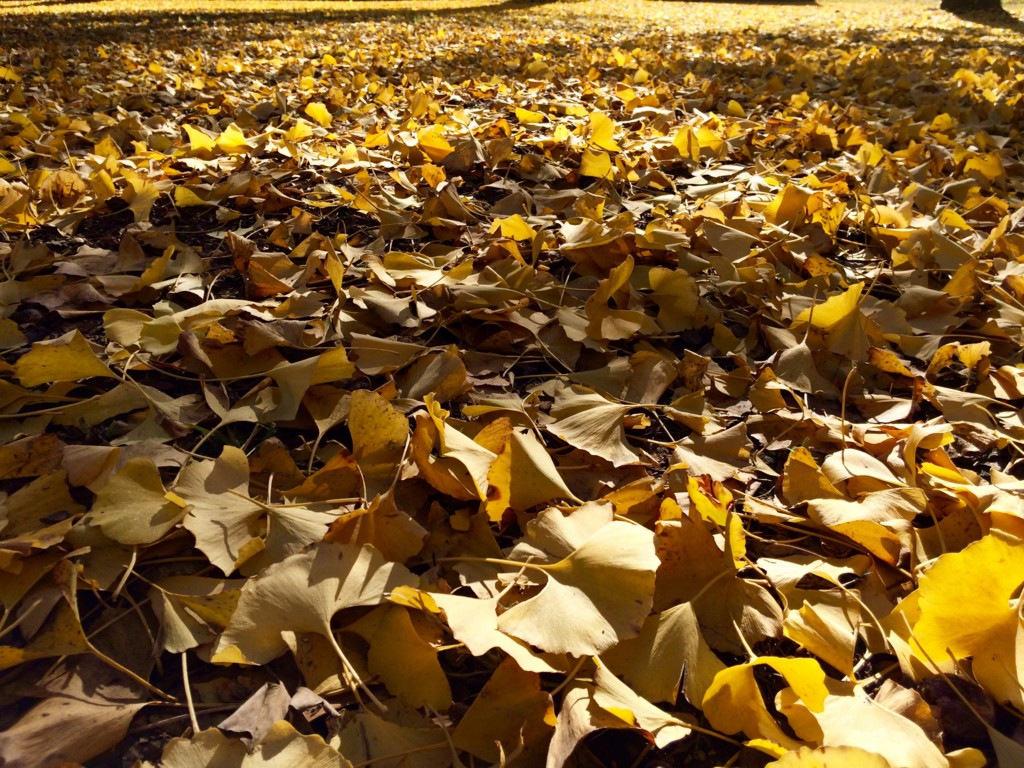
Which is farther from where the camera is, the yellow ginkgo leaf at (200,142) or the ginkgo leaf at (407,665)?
the yellow ginkgo leaf at (200,142)

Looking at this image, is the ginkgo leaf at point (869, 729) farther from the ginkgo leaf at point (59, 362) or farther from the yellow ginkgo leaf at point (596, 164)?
the yellow ginkgo leaf at point (596, 164)

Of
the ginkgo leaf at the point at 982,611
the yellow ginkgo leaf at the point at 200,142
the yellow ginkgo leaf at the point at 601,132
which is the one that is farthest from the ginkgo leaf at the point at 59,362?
the yellow ginkgo leaf at the point at 601,132

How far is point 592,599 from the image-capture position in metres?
0.59

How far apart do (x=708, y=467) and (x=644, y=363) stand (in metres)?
0.20

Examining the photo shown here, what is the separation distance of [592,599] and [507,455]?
180 mm

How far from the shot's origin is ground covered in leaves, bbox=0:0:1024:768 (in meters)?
0.56

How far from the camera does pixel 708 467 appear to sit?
83 cm

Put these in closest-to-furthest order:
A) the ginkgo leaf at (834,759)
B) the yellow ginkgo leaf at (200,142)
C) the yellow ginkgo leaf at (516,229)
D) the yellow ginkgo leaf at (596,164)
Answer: the ginkgo leaf at (834,759), the yellow ginkgo leaf at (516,229), the yellow ginkgo leaf at (596,164), the yellow ginkgo leaf at (200,142)

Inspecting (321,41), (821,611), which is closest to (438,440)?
(821,611)

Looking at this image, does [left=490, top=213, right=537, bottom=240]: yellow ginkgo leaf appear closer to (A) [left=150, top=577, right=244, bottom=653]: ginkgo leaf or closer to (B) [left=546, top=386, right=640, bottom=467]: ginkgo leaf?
(B) [left=546, top=386, right=640, bottom=467]: ginkgo leaf

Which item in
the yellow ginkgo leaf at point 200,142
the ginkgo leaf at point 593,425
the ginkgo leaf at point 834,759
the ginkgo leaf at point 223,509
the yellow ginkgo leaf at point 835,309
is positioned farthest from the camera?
the yellow ginkgo leaf at point 200,142

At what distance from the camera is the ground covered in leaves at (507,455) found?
56 centimetres

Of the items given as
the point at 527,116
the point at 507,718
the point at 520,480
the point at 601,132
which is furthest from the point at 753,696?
the point at 527,116

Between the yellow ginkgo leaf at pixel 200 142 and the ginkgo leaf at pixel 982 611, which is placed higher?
the yellow ginkgo leaf at pixel 200 142
